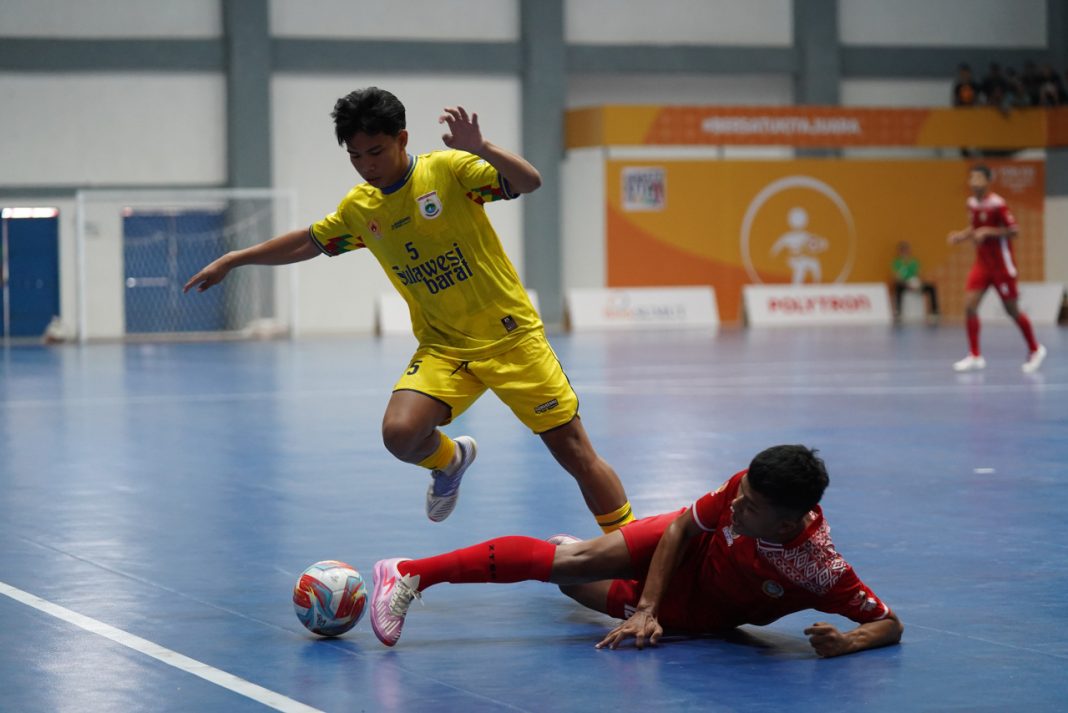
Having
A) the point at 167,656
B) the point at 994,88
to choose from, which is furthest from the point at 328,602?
the point at 994,88

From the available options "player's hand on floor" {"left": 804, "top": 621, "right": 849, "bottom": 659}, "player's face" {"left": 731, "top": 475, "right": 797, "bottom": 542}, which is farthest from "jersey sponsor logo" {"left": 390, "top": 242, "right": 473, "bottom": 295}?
"player's hand on floor" {"left": 804, "top": 621, "right": 849, "bottom": 659}

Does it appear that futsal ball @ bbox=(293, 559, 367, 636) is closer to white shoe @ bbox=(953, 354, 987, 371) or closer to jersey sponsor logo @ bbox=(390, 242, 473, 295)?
jersey sponsor logo @ bbox=(390, 242, 473, 295)

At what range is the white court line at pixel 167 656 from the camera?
4.80m

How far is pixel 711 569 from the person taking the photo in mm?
5609

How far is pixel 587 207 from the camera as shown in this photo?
120 feet

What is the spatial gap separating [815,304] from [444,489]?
29868 mm

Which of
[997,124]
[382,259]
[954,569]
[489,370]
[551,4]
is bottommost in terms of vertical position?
[954,569]

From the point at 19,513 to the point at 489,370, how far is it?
11.3 feet

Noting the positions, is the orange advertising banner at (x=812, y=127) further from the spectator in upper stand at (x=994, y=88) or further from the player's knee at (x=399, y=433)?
the player's knee at (x=399, y=433)

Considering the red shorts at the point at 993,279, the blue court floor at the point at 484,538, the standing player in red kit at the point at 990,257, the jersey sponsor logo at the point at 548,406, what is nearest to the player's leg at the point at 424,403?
the jersey sponsor logo at the point at 548,406

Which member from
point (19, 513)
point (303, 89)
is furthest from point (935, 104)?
point (19, 513)

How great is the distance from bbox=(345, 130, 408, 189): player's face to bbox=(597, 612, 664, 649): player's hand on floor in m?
2.16

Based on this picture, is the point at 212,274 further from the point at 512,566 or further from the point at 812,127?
the point at 812,127

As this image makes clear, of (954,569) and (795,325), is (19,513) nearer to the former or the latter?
(954,569)
